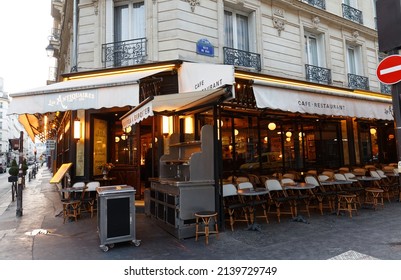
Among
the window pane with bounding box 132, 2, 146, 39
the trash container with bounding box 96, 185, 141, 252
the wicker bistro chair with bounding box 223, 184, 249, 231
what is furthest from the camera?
the window pane with bounding box 132, 2, 146, 39

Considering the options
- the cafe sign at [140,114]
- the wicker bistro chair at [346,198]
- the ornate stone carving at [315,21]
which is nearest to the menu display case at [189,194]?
the cafe sign at [140,114]

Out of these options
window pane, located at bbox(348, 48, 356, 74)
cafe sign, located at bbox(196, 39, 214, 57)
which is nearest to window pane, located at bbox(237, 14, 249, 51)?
cafe sign, located at bbox(196, 39, 214, 57)

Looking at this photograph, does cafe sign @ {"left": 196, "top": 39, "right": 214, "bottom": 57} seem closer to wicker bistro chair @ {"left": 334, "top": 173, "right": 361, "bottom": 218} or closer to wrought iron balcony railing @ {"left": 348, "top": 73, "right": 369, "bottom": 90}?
wicker bistro chair @ {"left": 334, "top": 173, "right": 361, "bottom": 218}

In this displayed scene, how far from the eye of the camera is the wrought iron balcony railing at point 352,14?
13.1 meters

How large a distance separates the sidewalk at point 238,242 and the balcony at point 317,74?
586 cm

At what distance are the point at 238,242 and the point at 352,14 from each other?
12.8 m

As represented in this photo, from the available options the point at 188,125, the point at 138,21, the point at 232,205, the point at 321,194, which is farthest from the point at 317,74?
the point at 232,205

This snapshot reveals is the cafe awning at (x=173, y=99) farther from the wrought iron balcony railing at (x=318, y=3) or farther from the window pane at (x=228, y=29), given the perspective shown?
the wrought iron balcony railing at (x=318, y=3)

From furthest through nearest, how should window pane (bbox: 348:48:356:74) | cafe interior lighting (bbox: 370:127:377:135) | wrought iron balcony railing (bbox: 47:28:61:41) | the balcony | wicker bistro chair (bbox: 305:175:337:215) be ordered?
wrought iron balcony railing (bbox: 47:28:61:41) → cafe interior lighting (bbox: 370:127:377:135) → window pane (bbox: 348:48:356:74) → the balcony → wicker bistro chair (bbox: 305:175:337:215)

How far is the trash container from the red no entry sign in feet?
15.9

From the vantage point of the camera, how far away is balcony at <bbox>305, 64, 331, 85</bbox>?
11328mm

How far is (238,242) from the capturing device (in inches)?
215

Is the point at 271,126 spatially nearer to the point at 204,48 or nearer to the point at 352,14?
the point at 204,48

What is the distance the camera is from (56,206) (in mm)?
10383
